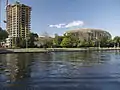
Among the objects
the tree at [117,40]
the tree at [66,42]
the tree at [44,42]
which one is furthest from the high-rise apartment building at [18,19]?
the tree at [117,40]

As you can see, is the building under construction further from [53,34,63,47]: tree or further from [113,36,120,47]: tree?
[113,36,120,47]: tree

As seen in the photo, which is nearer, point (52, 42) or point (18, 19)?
point (52, 42)

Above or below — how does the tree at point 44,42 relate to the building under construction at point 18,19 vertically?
below

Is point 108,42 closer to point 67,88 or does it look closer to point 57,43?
point 57,43

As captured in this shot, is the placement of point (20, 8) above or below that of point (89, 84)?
above

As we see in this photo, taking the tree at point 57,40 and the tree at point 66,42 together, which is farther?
the tree at point 57,40

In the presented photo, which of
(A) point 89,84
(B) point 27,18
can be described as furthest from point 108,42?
(A) point 89,84

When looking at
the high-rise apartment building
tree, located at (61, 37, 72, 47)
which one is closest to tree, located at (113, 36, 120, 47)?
tree, located at (61, 37, 72, 47)

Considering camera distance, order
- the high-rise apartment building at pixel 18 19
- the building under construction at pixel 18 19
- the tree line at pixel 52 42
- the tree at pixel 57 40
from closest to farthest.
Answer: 1. the tree line at pixel 52 42
2. the tree at pixel 57 40
3. the building under construction at pixel 18 19
4. the high-rise apartment building at pixel 18 19

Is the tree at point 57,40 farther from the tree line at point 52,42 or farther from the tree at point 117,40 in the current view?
the tree at point 117,40

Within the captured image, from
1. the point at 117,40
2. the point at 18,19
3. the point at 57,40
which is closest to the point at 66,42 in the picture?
the point at 57,40

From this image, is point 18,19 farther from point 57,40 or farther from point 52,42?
point 57,40

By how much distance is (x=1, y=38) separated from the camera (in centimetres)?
12081

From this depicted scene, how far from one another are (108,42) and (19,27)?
207 feet
